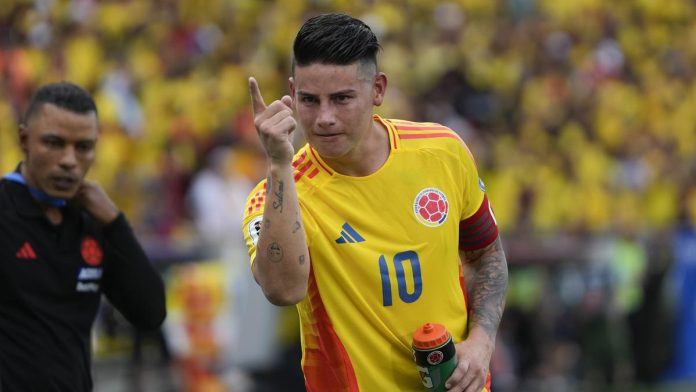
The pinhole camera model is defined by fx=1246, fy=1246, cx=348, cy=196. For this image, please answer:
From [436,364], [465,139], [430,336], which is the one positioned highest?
[430,336]

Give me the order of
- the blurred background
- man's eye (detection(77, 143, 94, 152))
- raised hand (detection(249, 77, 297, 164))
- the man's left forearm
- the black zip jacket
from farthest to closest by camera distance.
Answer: the blurred background → man's eye (detection(77, 143, 94, 152)) → the black zip jacket → the man's left forearm → raised hand (detection(249, 77, 297, 164))

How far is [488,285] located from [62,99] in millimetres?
2078

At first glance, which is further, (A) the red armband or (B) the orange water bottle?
(A) the red armband

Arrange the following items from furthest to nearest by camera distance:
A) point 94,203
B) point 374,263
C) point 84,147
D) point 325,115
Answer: point 94,203, point 84,147, point 374,263, point 325,115

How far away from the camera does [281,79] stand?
52.0 feet

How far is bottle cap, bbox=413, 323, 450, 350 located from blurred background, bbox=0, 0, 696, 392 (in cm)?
619

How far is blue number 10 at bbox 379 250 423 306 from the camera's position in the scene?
183 inches

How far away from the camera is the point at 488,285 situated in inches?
200

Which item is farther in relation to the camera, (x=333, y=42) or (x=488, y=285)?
(x=488, y=285)

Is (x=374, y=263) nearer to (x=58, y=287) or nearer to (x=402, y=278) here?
(x=402, y=278)

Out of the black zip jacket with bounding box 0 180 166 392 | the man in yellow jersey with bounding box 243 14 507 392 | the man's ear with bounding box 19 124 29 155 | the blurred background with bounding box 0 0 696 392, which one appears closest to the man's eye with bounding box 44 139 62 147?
the man's ear with bounding box 19 124 29 155

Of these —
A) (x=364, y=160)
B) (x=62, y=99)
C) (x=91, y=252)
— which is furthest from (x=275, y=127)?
(x=91, y=252)

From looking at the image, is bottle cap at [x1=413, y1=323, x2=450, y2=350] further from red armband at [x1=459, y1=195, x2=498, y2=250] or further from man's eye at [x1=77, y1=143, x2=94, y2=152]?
man's eye at [x1=77, y1=143, x2=94, y2=152]

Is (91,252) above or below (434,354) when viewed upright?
above
